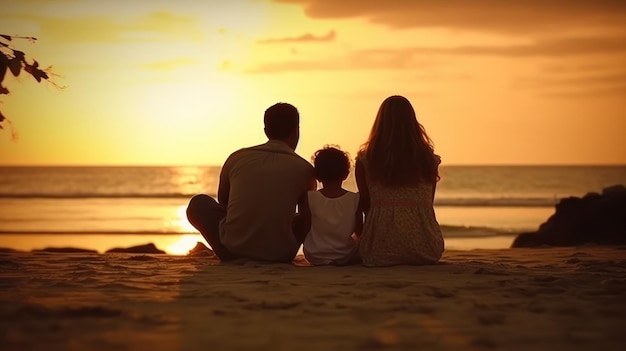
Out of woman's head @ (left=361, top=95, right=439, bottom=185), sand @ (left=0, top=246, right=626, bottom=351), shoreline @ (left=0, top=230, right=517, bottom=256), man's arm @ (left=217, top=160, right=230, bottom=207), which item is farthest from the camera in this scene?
shoreline @ (left=0, top=230, right=517, bottom=256)

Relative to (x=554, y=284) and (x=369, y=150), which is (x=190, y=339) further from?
(x=369, y=150)

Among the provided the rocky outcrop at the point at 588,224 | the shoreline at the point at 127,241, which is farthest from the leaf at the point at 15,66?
the shoreline at the point at 127,241

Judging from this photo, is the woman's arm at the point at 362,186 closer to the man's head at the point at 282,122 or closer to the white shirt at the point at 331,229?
the white shirt at the point at 331,229

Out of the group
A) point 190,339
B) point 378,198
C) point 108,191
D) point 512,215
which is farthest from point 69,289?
point 108,191

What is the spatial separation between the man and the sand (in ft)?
0.75

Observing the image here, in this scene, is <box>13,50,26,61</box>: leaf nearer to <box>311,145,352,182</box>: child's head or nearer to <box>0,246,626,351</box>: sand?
<box>0,246,626,351</box>: sand

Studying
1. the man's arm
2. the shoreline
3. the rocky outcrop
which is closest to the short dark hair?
the man's arm

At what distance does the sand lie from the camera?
3.48 m

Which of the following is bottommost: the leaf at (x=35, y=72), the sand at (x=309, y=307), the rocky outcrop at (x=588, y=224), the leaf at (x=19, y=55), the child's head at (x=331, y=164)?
the sand at (x=309, y=307)

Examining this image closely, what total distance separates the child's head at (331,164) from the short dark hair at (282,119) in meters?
0.32

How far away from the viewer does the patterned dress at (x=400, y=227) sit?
20.9 ft

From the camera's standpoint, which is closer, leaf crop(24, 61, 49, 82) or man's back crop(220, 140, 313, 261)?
leaf crop(24, 61, 49, 82)

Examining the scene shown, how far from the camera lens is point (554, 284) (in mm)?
5254

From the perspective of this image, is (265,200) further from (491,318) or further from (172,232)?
(172,232)
